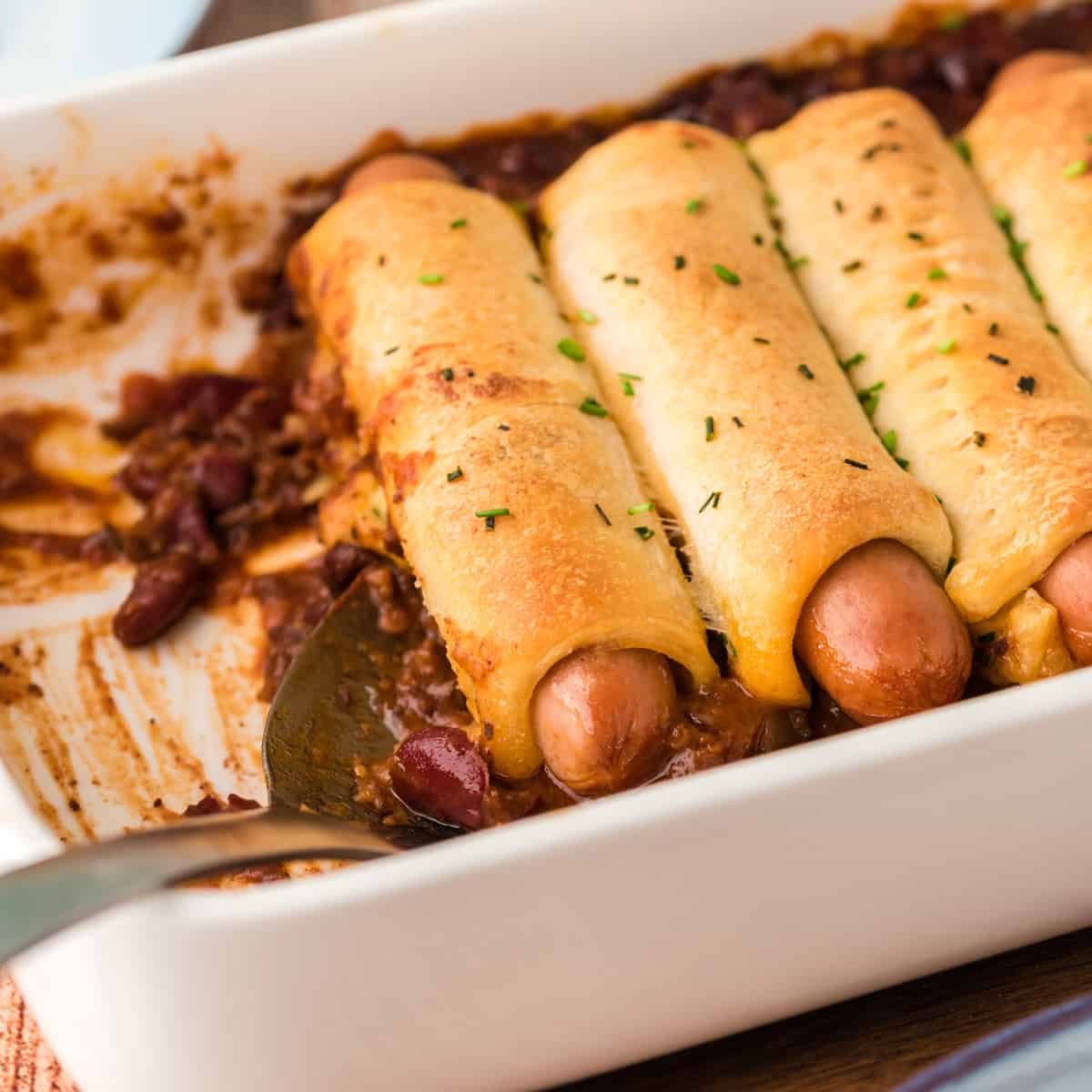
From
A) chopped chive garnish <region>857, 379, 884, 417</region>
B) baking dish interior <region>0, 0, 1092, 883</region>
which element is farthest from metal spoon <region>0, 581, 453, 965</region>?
chopped chive garnish <region>857, 379, 884, 417</region>

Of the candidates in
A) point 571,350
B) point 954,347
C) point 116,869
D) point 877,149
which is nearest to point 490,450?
point 571,350

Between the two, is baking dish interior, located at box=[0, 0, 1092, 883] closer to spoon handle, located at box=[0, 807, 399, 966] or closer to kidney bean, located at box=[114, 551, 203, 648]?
kidney bean, located at box=[114, 551, 203, 648]

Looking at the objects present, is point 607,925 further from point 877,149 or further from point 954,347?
point 877,149

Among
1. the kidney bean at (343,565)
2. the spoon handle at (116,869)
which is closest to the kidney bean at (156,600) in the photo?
the kidney bean at (343,565)

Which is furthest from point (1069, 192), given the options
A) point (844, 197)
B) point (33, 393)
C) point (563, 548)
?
point (33, 393)

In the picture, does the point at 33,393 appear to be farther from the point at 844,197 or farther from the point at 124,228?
the point at 844,197
